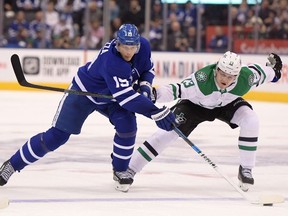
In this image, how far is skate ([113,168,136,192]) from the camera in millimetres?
4879

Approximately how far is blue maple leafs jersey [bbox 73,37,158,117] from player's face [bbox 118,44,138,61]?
0.09ft

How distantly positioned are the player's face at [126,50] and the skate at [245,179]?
0.96m

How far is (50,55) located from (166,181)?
8.14 meters

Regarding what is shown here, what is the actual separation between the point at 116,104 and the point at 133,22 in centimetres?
798

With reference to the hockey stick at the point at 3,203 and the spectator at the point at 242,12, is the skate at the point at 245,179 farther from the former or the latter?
the spectator at the point at 242,12

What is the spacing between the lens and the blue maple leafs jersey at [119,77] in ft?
15.3

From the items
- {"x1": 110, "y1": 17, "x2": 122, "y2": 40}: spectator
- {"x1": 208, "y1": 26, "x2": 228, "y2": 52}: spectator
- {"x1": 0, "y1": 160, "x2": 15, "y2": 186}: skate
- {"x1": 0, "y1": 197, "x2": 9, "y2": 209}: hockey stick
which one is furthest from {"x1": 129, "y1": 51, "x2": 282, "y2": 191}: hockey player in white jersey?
{"x1": 110, "y1": 17, "x2": 122, "y2": 40}: spectator

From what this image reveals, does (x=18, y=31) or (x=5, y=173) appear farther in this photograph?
(x=18, y=31)

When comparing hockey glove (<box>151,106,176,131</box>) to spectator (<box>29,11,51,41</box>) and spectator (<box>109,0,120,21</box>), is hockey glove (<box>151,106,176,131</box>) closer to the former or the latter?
spectator (<box>109,0,120,21</box>)

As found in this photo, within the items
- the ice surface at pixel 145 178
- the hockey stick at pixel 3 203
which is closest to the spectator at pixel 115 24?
the ice surface at pixel 145 178

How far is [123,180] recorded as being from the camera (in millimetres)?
4902

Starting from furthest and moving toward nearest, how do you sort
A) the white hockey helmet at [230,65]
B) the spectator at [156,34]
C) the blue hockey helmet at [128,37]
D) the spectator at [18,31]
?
1. the spectator at [18,31]
2. the spectator at [156,34]
3. the white hockey helmet at [230,65]
4. the blue hockey helmet at [128,37]

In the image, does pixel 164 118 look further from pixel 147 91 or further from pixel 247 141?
pixel 247 141

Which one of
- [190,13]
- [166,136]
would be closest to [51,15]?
[190,13]
